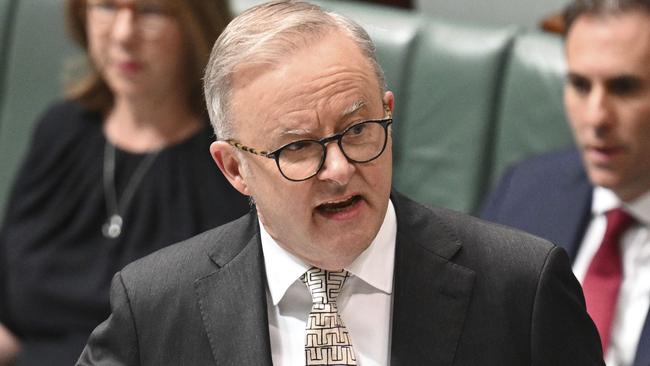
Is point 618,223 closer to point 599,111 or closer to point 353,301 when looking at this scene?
point 599,111

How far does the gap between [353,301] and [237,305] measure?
15 cm

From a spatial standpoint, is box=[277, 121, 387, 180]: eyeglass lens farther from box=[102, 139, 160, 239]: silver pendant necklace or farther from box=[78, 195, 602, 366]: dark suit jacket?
box=[102, 139, 160, 239]: silver pendant necklace

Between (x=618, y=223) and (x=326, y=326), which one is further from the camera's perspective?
(x=618, y=223)

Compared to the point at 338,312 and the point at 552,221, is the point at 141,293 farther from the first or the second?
the point at 552,221

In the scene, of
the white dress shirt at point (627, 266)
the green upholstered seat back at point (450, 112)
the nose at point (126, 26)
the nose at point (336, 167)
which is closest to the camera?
the nose at point (336, 167)

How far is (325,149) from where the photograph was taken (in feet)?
4.83

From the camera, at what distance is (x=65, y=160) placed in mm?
2779

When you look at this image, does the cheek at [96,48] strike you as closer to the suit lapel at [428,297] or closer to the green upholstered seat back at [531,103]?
the green upholstered seat back at [531,103]

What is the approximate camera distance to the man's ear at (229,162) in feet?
5.32

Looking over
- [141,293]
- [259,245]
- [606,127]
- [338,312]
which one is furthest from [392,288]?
[606,127]

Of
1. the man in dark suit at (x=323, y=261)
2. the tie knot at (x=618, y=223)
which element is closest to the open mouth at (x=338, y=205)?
the man in dark suit at (x=323, y=261)

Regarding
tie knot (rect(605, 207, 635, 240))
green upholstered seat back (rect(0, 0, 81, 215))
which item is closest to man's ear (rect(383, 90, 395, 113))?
tie knot (rect(605, 207, 635, 240))

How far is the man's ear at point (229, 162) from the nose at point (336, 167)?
18 centimetres

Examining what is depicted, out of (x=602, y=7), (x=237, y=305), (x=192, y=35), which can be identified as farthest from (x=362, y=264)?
(x=192, y=35)
